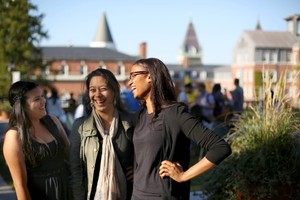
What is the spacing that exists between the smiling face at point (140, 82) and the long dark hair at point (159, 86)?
5cm

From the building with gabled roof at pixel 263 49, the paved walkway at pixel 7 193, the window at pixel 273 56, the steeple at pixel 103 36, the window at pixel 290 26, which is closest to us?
the paved walkway at pixel 7 193

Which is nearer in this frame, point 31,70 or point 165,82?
point 165,82

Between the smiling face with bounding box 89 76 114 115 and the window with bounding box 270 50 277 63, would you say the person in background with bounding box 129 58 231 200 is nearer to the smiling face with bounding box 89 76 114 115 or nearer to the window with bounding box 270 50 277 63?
the smiling face with bounding box 89 76 114 115

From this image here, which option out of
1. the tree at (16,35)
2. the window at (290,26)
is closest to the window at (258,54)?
the window at (290,26)

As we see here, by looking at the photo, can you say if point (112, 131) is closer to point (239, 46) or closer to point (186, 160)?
point (186, 160)

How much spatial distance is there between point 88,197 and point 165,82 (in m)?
1.08

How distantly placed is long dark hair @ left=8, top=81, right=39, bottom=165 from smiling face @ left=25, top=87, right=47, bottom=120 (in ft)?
0.07

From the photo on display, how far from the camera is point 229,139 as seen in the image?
15.2ft

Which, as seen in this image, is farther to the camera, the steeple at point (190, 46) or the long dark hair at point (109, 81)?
the steeple at point (190, 46)

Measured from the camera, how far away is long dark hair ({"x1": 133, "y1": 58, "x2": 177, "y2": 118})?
7.63 feet

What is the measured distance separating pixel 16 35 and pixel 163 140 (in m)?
26.4

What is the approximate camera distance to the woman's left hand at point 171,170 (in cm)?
221

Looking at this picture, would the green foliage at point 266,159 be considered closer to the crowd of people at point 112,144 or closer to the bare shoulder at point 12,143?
the crowd of people at point 112,144

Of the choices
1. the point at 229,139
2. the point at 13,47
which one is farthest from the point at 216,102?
the point at 13,47
